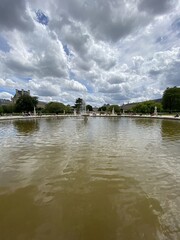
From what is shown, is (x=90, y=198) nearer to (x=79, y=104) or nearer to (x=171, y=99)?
(x=171, y=99)

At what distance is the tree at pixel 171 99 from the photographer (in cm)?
7038

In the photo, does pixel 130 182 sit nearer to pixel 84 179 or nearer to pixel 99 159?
pixel 84 179

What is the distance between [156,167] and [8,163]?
5.74 meters

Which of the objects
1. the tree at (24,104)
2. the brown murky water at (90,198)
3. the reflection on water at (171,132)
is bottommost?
the brown murky water at (90,198)

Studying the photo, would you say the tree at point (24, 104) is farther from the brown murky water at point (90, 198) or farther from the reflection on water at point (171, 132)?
the brown murky water at point (90, 198)

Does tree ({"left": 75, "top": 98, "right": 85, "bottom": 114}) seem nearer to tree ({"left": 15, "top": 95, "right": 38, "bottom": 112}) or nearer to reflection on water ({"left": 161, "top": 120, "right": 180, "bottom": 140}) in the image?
tree ({"left": 15, "top": 95, "right": 38, "bottom": 112})

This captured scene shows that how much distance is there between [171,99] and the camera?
72.0 metres

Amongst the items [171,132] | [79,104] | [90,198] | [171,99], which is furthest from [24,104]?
[90,198]

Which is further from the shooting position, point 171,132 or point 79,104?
point 79,104

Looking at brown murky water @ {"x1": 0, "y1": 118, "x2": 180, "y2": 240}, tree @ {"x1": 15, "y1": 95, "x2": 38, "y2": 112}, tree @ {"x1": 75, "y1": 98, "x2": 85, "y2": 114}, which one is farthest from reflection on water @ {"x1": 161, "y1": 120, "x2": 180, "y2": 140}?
tree @ {"x1": 75, "y1": 98, "x2": 85, "y2": 114}

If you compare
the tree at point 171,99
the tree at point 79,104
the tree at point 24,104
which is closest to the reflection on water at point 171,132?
the tree at point 171,99

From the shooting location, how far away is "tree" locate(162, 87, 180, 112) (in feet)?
231

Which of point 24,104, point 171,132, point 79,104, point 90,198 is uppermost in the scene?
point 79,104

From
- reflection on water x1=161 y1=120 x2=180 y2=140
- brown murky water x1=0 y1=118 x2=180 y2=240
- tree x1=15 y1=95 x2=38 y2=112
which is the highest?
tree x1=15 y1=95 x2=38 y2=112
